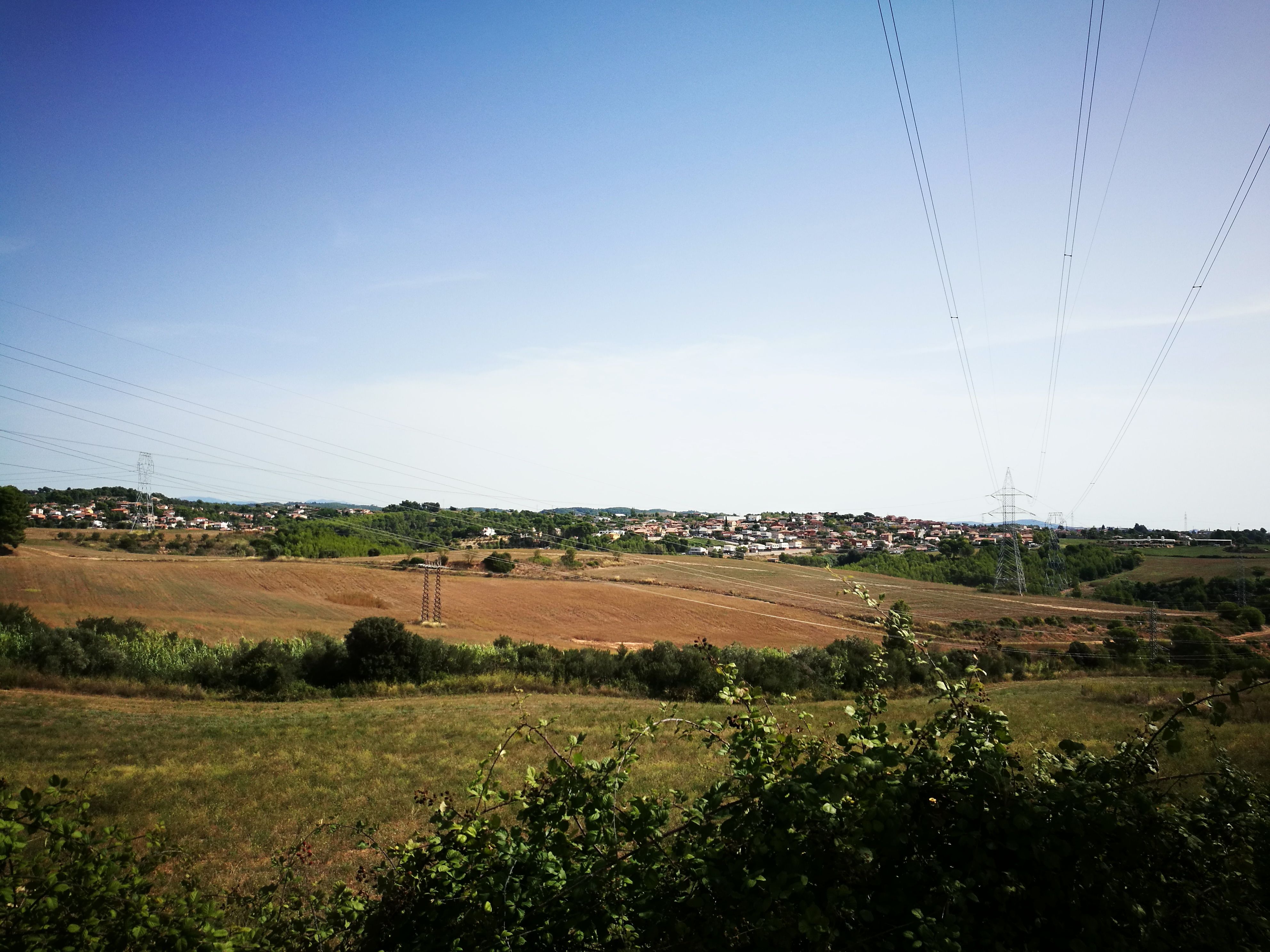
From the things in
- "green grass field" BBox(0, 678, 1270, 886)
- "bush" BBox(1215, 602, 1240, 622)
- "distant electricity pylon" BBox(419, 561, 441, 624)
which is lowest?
"distant electricity pylon" BBox(419, 561, 441, 624)

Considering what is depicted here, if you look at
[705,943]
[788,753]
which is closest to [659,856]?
[705,943]

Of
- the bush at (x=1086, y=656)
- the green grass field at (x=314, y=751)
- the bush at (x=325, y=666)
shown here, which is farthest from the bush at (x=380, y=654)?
the bush at (x=1086, y=656)

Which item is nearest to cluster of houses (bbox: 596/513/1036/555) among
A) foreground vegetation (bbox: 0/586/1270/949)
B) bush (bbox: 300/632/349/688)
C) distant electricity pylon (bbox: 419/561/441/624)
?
distant electricity pylon (bbox: 419/561/441/624)

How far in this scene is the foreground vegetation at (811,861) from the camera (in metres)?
2.38

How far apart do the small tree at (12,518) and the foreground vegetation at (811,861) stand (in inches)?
2197

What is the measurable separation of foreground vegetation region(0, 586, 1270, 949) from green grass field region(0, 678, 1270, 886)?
31.9 inches

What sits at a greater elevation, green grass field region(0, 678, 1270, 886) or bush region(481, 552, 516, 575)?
green grass field region(0, 678, 1270, 886)

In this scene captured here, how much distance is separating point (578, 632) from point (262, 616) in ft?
63.1

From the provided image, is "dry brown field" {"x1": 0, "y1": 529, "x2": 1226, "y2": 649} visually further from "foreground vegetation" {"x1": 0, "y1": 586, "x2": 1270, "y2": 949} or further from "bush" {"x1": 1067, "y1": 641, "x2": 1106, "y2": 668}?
"foreground vegetation" {"x1": 0, "y1": 586, "x2": 1270, "y2": 949}

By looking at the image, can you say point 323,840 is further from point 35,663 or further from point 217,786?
point 35,663

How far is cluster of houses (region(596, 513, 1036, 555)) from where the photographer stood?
283ft

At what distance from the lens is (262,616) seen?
40.3 m

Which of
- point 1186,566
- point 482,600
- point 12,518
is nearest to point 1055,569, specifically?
point 1186,566

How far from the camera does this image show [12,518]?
44.5 metres
